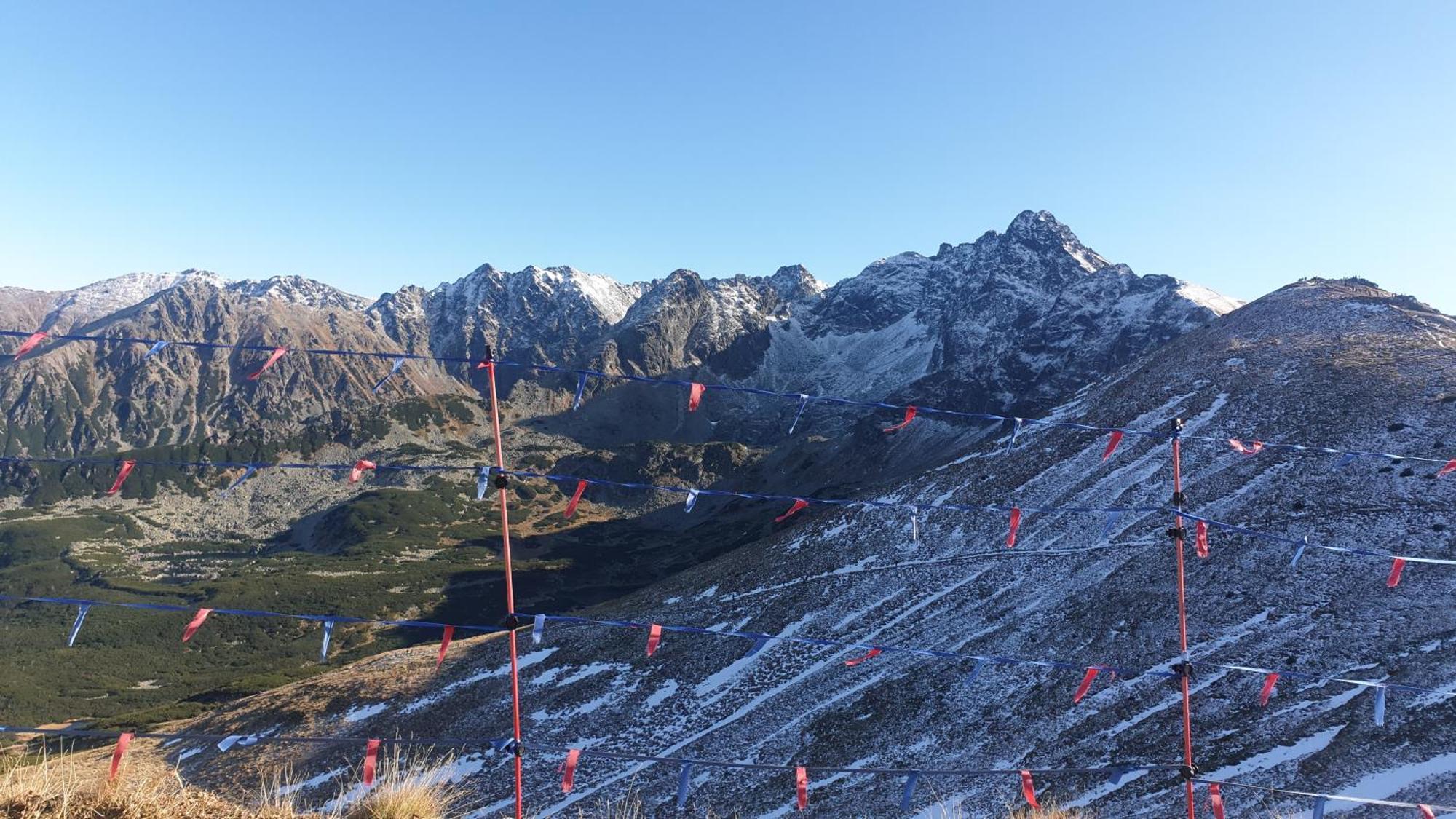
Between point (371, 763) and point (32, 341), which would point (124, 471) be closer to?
point (32, 341)

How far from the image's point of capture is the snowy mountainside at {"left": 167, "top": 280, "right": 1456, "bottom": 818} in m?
21.5

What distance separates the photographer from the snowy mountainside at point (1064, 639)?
21.5 m

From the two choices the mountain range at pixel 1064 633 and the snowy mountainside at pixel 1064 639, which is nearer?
the snowy mountainside at pixel 1064 639

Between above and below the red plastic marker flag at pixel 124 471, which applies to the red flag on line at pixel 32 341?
above

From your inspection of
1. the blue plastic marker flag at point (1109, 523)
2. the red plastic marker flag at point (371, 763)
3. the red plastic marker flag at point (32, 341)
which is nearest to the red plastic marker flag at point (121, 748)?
the red plastic marker flag at point (371, 763)

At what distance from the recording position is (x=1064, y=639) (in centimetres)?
3095

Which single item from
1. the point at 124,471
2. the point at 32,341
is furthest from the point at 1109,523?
the point at 124,471

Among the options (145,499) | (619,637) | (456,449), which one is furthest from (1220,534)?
(145,499)

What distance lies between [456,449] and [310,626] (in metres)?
93.8

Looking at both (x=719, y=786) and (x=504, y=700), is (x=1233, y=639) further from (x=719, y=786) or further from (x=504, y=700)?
(x=504, y=700)

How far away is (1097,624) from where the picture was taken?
101 ft

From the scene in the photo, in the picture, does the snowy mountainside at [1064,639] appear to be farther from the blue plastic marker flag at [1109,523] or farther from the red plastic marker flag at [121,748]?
the red plastic marker flag at [121,748]

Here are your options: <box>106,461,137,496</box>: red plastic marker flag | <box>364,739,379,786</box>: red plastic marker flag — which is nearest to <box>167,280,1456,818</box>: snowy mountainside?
<box>364,739,379,786</box>: red plastic marker flag

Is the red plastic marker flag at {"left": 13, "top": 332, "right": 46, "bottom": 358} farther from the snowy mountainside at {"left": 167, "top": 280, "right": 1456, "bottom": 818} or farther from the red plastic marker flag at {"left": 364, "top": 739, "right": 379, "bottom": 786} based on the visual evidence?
the snowy mountainside at {"left": 167, "top": 280, "right": 1456, "bottom": 818}
